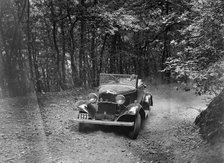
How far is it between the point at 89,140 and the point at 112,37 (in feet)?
39.2

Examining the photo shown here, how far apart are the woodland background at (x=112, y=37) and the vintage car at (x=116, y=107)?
1.25m

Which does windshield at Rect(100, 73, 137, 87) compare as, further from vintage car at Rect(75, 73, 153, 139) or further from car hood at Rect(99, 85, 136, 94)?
car hood at Rect(99, 85, 136, 94)

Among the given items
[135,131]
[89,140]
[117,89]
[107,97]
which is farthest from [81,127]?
[117,89]

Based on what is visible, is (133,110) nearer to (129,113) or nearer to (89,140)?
(129,113)

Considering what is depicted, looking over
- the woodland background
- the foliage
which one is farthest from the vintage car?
the foliage

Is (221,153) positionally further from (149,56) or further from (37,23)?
(149,56)

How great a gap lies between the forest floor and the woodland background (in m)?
1.39

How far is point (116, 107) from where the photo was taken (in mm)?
7281

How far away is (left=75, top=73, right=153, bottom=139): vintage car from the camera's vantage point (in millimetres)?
6959

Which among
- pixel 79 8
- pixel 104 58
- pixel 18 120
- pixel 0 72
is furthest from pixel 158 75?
pixel 18 120

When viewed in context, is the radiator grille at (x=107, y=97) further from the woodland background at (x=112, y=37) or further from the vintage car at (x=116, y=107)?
the woodland background at (x=112, y=37)

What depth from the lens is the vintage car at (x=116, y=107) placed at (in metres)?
6.96

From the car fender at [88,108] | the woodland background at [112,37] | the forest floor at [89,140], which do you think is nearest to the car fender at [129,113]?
the forest floor at [89,140]

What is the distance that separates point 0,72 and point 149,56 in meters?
11.4
